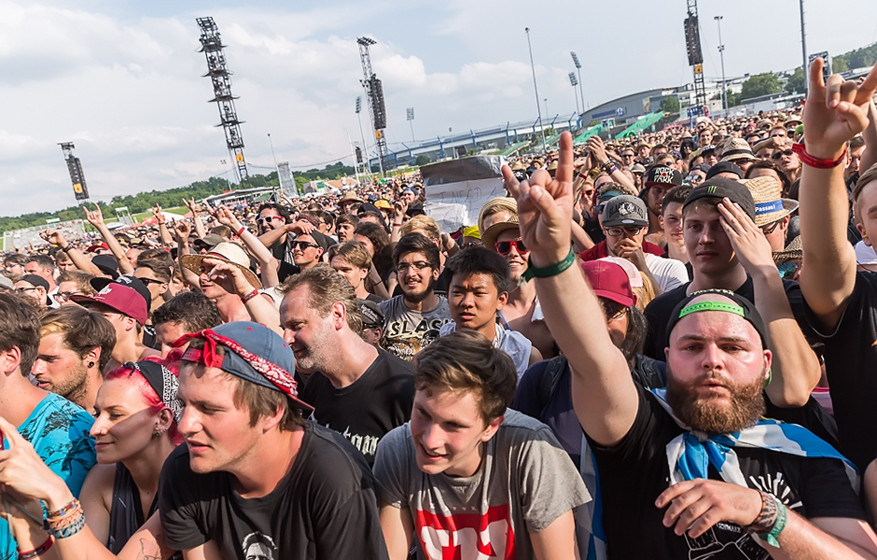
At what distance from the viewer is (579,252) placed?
553cm

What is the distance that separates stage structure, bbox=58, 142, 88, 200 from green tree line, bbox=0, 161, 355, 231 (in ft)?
71.5

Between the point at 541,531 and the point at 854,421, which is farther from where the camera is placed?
the point at 854,421

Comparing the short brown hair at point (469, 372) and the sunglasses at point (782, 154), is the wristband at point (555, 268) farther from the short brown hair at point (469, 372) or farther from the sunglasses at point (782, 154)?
the sunglasses at point (782, 154)

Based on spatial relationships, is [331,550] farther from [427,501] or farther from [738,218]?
[738,218]

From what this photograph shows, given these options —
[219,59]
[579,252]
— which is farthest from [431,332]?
[219,59]

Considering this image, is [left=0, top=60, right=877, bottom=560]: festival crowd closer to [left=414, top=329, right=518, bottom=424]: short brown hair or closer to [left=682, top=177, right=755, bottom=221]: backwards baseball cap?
[left=414, top=329, right=518, bottom=424]: short brown hair


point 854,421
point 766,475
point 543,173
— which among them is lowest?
point 854,421

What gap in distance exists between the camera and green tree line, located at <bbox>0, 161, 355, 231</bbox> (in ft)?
273

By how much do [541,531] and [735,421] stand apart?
0.77 m

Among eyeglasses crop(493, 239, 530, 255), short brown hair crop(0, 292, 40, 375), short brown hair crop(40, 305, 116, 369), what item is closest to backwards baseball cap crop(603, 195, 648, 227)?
eyeglasses crop(493, 239, 530, 255)

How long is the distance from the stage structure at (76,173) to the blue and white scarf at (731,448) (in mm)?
56727

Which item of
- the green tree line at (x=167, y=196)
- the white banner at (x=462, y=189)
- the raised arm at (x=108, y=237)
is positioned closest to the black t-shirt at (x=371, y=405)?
the white banner at (x=462, y=189)

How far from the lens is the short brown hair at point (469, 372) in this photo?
2.03m

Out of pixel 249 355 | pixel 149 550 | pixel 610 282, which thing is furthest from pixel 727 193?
pixel 149 550
